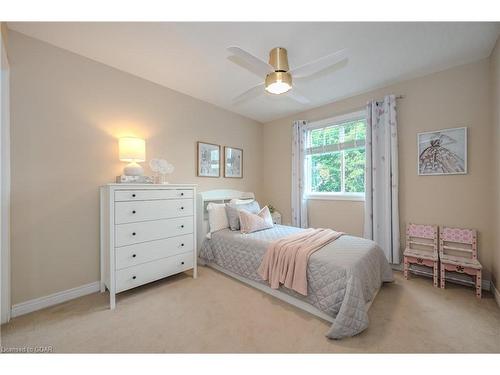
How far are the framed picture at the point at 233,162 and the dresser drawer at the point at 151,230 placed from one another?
4.68 feet

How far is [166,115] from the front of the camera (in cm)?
292

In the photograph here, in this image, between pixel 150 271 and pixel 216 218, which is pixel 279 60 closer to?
pixel 216 218

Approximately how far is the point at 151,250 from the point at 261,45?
251 centimetres

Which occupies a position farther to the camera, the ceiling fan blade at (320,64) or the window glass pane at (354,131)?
the window glass pane at (354,131)

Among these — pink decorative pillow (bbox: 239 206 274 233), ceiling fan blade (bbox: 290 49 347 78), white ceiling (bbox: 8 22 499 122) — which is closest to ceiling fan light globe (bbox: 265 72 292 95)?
ceiling fan blade (bbox: 290 49 347 78)

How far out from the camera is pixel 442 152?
2510 millimetres

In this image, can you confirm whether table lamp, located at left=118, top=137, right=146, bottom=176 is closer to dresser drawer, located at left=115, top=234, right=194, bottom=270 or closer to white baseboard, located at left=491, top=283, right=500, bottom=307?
dresser drawer, located at left=115, top=234, right=194, bottom=270

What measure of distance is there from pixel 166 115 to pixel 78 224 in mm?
1799

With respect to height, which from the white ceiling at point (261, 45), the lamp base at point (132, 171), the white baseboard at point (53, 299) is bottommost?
the white baseboard at point (53, 299)

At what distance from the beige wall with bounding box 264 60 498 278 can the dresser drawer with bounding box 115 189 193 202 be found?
8.86ft

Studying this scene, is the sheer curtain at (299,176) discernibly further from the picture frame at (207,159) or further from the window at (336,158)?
the picture frame at (207,159)

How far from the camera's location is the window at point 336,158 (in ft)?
10.7

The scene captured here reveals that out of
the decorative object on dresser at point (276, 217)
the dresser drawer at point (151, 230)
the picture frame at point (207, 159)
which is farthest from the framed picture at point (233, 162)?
the dresser drawer at point (151, 230)
